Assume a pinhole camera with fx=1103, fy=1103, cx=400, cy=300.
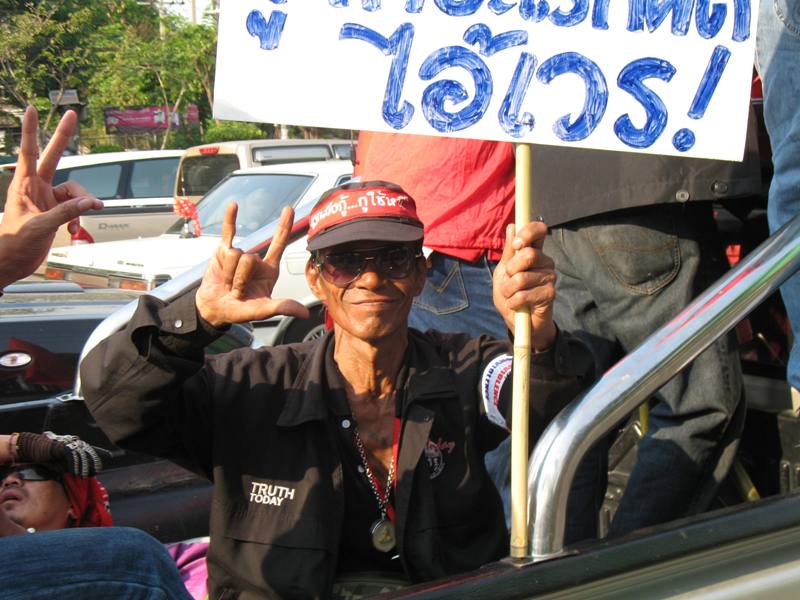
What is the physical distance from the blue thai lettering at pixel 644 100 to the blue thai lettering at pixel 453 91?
0.77 ft

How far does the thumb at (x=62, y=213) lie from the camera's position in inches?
80.6

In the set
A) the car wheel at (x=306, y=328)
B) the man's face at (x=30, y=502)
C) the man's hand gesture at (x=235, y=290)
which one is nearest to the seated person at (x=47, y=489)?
the man's face at (x=30, y=502)

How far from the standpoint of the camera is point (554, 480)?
167 cm

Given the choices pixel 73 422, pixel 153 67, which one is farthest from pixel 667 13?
pixel 153 67

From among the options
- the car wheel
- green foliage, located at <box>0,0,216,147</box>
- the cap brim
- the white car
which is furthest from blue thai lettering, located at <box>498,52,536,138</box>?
green foliage, located at <box>0,0,216,147</box>

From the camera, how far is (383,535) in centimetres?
227

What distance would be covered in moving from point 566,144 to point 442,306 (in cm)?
122

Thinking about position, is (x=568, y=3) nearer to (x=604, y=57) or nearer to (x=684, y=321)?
(x=604, y=57)

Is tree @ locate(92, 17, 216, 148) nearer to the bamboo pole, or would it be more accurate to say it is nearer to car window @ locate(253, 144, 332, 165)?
car window @ locate(253, 144, 332, 165)

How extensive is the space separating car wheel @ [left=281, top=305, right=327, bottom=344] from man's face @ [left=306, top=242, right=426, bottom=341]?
5.07 m

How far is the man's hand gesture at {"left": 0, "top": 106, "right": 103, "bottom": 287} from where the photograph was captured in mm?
2039

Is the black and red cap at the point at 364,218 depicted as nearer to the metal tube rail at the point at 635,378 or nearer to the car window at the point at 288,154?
the metal tube rail at the point at 635,378

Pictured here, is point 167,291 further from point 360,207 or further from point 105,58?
point 105,58

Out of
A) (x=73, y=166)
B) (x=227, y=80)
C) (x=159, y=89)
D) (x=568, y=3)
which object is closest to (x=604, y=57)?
(x=568, y=3)
